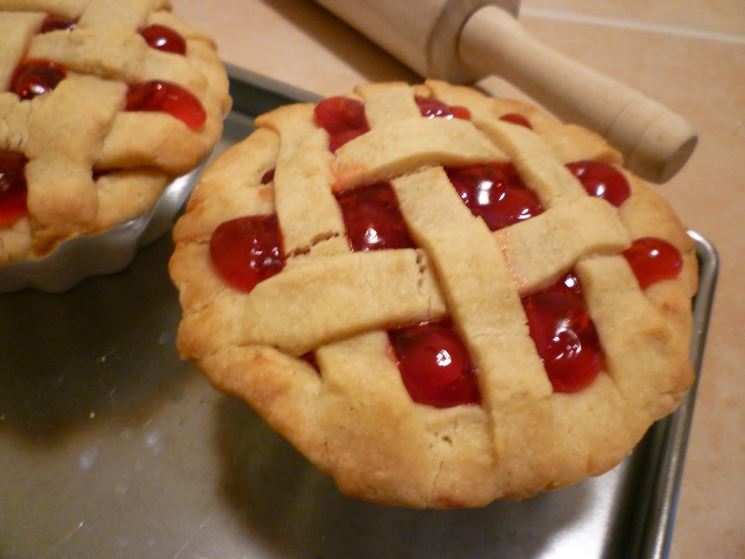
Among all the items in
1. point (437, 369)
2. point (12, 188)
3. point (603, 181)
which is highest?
point (603, 181)

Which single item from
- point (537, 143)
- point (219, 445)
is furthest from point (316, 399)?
point (537, 143)

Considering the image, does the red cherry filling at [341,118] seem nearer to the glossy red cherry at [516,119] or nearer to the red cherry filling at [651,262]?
the glossy red cherry at [516,119]

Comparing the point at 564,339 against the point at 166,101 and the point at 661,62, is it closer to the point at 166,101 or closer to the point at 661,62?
the point at 166,101

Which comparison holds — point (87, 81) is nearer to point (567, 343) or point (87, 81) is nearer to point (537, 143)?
point (537, 143)

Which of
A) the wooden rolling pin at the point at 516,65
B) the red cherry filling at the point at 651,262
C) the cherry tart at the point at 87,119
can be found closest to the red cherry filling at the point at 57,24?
the cherry tart at the point at 87,119

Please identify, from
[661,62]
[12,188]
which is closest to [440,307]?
[12,188]

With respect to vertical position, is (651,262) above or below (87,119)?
above
